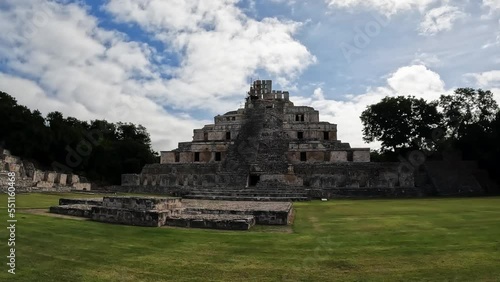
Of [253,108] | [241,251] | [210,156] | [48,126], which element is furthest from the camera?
[48,126]

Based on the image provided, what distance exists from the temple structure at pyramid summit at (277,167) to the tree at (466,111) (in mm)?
5030

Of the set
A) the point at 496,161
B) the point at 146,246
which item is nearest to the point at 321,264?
the point at 146,246

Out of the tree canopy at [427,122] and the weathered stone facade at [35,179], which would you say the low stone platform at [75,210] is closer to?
the weathered stone facade at [35,179]

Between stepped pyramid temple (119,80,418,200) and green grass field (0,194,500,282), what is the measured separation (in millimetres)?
14160

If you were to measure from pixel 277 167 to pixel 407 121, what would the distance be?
16.3 metres

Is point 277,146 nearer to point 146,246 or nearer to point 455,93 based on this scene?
point 455,93

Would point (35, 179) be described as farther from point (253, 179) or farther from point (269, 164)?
point (269, 164)

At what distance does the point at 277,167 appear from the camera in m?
31.3

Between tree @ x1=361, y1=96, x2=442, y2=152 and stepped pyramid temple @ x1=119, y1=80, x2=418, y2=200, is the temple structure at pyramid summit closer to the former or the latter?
stepped pyramid temple @ x1=119, y1=80, x2=418, y2=200

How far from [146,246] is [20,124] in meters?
42.9

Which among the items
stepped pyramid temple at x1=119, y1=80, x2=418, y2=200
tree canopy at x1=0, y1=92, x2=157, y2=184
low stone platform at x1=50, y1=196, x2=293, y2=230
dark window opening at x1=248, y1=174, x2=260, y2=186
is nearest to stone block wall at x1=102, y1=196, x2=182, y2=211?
low stone platform at x1=50, y1=196, x2=293, y2=230

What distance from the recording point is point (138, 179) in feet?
113

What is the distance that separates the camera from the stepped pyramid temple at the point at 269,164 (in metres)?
28.1

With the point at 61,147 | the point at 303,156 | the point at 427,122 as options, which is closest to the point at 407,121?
the point at 427,122
